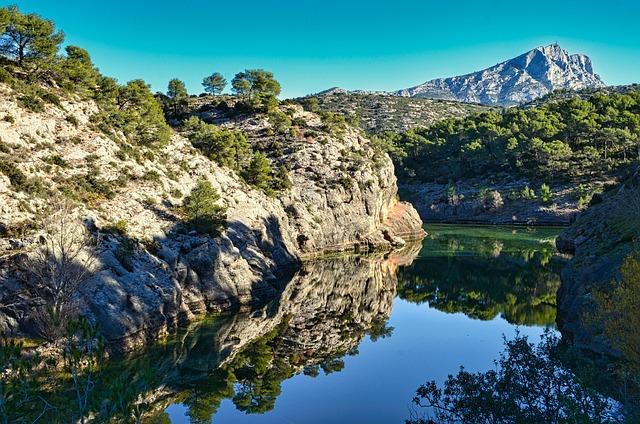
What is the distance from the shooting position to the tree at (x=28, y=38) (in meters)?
51.0

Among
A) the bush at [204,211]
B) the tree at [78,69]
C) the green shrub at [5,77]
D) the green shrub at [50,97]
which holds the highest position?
the tree at [78,69]

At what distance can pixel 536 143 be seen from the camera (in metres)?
129

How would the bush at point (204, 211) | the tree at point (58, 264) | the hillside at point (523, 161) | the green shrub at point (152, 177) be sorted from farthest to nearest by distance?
the hillside at point (523, 161), the green shrub at point (152, 177), the bush at point (204, 211), the tree at point (58, 264)

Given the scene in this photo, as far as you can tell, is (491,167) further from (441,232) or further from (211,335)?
(211,335)

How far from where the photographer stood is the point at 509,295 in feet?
176

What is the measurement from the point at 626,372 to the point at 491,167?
439 feet

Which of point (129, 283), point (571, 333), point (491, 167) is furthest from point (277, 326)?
point (491, 167)

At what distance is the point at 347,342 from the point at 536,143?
110004 mm

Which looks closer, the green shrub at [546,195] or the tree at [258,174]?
the tree at [258,174]

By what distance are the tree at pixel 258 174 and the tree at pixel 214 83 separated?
5011 cm

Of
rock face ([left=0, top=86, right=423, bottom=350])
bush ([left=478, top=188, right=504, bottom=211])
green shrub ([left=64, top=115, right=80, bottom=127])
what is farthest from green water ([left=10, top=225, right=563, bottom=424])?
bush ([left=478, top=188, right=504, bottom=211])

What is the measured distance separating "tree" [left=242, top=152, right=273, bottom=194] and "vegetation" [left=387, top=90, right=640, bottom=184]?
82.8m

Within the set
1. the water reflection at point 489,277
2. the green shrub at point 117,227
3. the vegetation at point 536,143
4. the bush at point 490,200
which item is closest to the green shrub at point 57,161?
the green shrub at point 117,227

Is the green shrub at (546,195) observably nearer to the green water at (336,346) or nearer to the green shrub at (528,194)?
the green shrub at (528,194)
